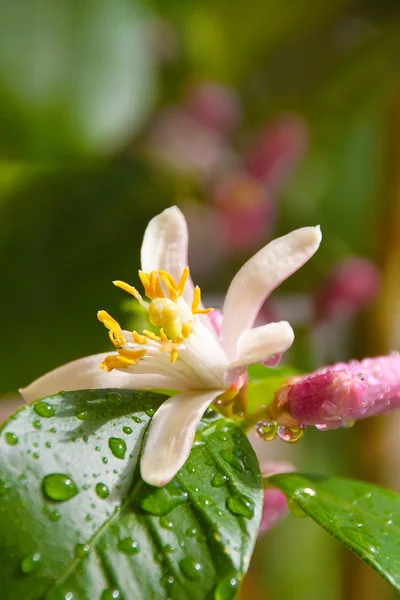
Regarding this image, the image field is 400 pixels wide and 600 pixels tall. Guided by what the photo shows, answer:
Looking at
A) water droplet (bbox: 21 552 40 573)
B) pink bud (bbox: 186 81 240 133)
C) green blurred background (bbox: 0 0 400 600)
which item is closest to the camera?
water droplet (bbox: 21 552 40 573)

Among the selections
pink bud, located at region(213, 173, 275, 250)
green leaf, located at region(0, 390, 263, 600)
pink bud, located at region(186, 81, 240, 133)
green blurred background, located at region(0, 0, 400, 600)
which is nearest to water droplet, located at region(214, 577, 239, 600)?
green leaf, located at region(0, 390, 263, 600)

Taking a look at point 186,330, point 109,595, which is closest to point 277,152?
point 186,330

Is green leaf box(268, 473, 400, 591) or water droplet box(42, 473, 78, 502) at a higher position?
water droplet box(42, 473, 78, 502)

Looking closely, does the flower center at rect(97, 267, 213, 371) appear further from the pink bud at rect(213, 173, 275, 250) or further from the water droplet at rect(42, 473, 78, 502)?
the pink bud at rect(213, 173, 275, 250)

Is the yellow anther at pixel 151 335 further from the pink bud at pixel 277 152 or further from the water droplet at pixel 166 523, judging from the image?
the pink bud at pixel 277 152

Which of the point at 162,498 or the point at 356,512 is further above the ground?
the point at 162,498

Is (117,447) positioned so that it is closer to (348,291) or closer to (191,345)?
(191,345)

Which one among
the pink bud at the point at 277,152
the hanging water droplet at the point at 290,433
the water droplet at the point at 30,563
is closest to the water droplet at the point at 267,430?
the hanging water droplet at the point at 290,433
